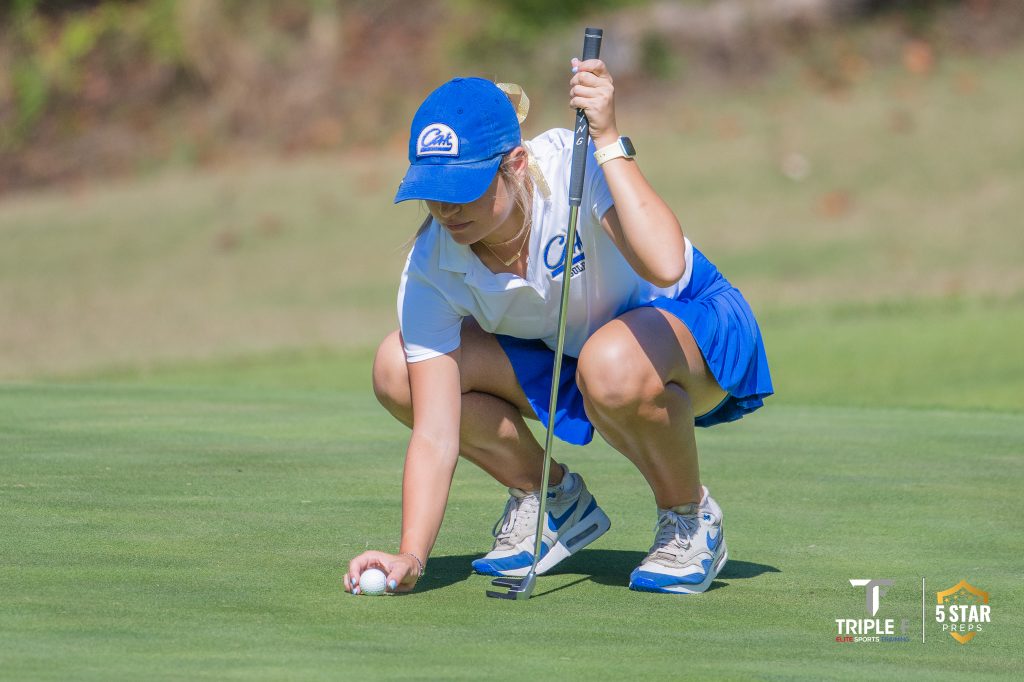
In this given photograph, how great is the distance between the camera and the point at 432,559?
3.72 m

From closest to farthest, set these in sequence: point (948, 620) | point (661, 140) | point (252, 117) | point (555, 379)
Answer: point (948, 620), point (555, 379), point (661, 140), point (252, 117)

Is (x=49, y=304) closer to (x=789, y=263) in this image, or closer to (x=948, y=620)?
(x=789, y=263)

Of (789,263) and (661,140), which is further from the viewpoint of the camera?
(661,140)

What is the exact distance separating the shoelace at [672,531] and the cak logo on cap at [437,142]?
92 centimetres

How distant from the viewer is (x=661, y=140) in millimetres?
18969

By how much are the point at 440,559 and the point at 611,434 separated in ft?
1.74

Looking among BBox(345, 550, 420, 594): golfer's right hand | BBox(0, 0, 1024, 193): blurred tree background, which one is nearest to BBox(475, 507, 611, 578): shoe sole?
BBox(345, 550, 420, 594): golfer's right hand

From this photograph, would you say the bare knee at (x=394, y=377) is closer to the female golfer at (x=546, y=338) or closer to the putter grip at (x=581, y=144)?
the female golfer at (x=546, y=338)

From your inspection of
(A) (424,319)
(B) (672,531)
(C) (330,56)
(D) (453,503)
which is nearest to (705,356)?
(B) (672,531)

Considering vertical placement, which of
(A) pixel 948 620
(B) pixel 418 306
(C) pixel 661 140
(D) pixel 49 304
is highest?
(C) pixel 661 140

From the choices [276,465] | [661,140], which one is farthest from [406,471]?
[661,140]

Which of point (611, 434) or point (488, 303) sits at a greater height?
point (488, 303)

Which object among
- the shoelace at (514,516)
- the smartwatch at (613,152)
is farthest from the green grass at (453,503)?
the smartwatch at (613,152)

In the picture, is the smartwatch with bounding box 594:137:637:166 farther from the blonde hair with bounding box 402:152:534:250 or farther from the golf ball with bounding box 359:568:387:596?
the golf ball with bounding box 359:568:387:596
